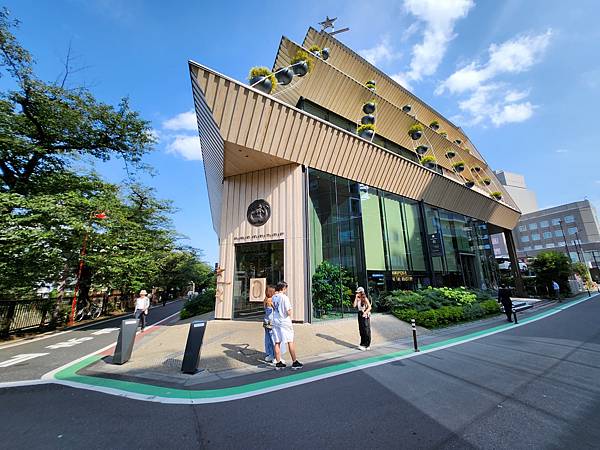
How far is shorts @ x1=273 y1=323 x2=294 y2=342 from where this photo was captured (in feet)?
19.4

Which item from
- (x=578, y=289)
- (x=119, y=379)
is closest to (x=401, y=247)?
(x=119, y=379)

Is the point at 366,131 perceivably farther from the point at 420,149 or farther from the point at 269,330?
the point at 269,330

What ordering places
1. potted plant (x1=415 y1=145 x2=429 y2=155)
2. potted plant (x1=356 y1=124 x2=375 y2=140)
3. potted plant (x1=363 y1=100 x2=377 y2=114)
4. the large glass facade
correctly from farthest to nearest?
potted plant (x1=415 y1=145 x2=429 y2=155) → potted plant (x1=363 y1=100 x2=377 y2=114) → potted plant (x1=356 y1=124 x2=375 y2=140) → the large glass facade

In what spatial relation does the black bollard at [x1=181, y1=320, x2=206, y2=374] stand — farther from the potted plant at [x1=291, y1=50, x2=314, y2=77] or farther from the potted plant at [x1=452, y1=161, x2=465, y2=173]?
the potted plant at [x1=452, y1=161, x2=465, y2=173]

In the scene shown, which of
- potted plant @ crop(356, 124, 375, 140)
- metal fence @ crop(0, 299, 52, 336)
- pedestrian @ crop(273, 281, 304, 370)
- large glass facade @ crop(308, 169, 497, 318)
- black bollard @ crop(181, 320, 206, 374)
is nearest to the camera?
black bollard @ crop(181, 320, 206, 374)

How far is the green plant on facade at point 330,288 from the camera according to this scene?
1162 centimetres

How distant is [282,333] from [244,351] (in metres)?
2.05

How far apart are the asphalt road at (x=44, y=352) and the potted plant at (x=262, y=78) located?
11555 mm

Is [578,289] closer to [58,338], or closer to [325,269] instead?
[325,269]

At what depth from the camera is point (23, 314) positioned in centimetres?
1237

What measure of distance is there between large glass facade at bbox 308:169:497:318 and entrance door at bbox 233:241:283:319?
1.78 metres

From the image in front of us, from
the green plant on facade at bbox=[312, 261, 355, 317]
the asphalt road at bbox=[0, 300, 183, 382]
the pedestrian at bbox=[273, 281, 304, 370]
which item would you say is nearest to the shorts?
the pedestrian at bbox=[273, 281, 304, 370]

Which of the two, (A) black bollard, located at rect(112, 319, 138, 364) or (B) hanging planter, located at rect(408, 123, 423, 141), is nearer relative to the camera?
(A) black bollard, located at rect(112, 319, 138, 364)

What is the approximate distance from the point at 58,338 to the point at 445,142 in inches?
1169
